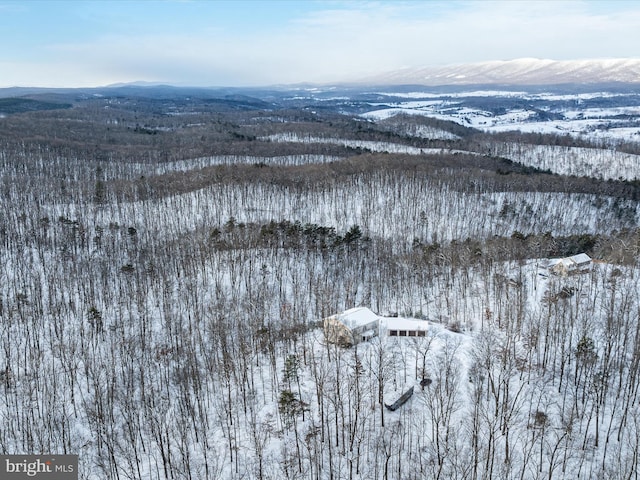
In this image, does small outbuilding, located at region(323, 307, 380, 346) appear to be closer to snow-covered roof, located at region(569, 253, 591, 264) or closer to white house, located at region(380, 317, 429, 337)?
white house, located at region(380, 317, 429, 337)

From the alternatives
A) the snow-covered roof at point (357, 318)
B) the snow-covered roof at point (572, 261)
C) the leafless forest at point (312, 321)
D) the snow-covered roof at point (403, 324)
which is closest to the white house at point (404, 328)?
the snow-covered roof at point (403, 324)

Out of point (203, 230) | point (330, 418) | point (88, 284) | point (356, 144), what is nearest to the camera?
point (330, 418)

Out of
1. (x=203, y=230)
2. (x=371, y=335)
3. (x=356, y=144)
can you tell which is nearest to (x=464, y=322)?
(x=371, y=335)

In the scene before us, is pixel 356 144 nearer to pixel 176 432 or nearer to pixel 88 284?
pixel 88 284

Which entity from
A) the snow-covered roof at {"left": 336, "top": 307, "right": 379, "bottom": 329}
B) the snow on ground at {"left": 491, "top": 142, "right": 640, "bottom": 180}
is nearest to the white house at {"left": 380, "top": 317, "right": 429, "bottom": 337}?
the snow-covered roof at {"left": 336, "top": 307, "right": 379, "bottom": 329}

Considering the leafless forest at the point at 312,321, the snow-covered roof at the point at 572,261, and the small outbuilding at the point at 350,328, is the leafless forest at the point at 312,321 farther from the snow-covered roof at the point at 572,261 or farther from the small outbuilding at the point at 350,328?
the snow-covered roof at the point at 572,261

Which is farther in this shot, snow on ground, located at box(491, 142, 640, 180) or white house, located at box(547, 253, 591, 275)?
snow on ground, located at box(491, 142, 640, 180)
